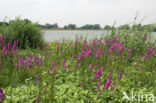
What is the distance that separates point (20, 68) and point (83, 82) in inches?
64.3

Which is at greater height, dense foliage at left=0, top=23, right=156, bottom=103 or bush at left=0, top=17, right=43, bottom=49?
bush at left=0, top=17, right=43, bottom=49

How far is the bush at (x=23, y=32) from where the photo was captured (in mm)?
7467

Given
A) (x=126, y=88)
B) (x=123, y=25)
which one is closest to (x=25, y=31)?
(x=123, y=25)

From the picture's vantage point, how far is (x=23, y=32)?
25.0 ft

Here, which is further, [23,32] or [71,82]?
[23,32]

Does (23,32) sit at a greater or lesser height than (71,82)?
greater

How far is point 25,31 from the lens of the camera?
775 cm

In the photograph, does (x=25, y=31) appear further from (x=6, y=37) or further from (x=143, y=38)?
(x=143, y=38)

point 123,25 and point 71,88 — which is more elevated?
point 123,25

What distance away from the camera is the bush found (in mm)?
7467

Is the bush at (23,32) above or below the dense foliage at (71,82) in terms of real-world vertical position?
above

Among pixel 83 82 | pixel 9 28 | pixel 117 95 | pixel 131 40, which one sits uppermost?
pixel 9 28

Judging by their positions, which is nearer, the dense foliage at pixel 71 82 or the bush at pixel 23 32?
the dense foliage at pixel 71 82

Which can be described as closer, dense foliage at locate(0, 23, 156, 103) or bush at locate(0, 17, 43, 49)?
dense foliage at locate(0, 23, 156, 103)
